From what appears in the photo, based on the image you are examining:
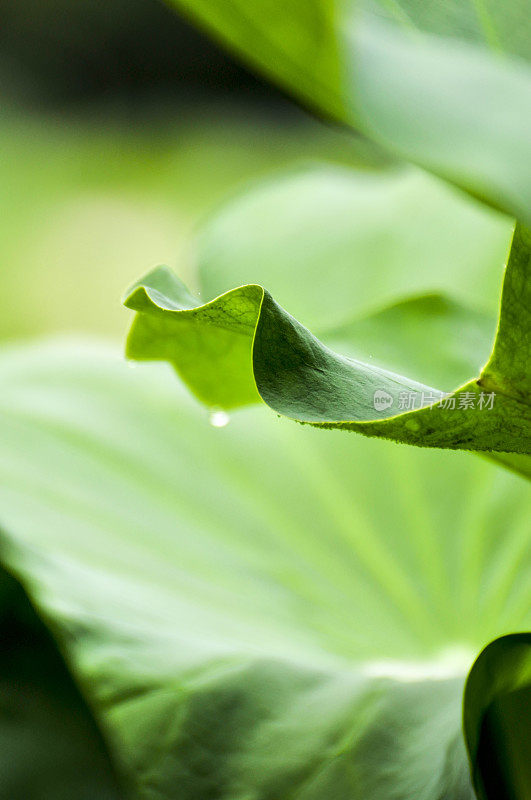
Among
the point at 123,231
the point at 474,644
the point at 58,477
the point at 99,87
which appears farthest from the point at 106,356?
the point at 99,87

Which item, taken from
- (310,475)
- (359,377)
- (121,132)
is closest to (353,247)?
(310,475)

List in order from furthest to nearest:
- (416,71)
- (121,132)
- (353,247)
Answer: (121,132) < (353,247) < (416,71)

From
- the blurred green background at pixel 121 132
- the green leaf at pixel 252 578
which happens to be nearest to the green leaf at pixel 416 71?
the green leaf at pixel 252 578

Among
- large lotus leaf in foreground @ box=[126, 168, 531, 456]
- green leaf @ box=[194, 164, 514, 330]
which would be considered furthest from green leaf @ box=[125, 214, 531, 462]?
green leaf @ box=[194, 164, 514, 330]

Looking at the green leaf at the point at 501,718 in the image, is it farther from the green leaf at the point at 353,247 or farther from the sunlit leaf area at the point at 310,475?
the green leaf at the point at 353,247

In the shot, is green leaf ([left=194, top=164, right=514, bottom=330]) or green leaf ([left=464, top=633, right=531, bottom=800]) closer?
green leaf ([left=464, top=633, right=531, bottom=800])

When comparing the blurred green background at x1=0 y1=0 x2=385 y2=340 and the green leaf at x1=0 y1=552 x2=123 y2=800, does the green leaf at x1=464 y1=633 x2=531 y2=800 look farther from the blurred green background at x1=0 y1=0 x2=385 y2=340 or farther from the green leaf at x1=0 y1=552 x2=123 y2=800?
the blurred green background at x1=0 y1=0 x2=385 y2=340

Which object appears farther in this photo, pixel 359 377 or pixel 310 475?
pixel 310 475

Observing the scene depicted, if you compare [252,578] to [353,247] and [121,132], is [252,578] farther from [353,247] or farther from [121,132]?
[121,132]
